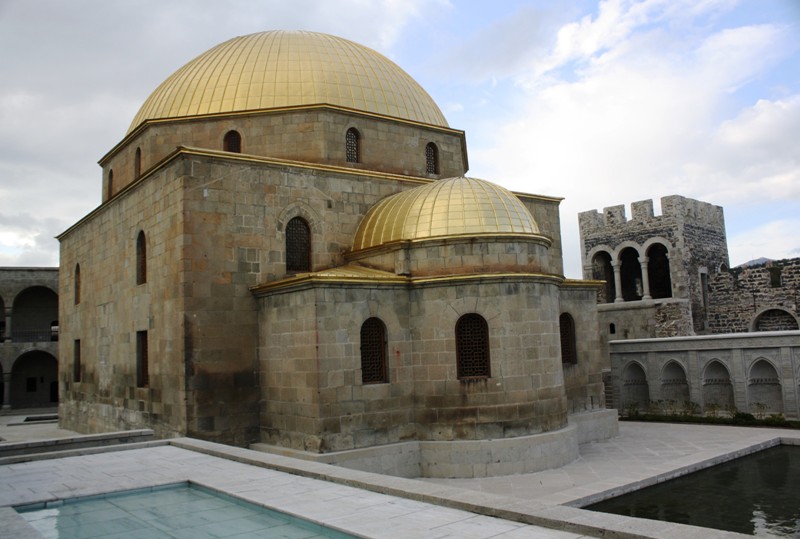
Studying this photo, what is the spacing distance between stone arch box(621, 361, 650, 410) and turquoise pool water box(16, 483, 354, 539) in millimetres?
15837

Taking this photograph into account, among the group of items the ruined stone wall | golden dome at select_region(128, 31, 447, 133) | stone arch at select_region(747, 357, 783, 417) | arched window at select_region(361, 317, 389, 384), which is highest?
golden dome at select_region(128, 31, 447, 133)

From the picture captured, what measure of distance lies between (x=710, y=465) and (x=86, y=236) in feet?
56.9

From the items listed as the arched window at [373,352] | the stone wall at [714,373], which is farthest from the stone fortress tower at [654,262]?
the arched window at [373,352]

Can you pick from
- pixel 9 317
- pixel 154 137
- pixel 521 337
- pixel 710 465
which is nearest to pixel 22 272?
pixel 9 317

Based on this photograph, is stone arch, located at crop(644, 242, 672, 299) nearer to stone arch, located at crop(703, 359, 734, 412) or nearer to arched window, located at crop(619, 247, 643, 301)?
arched window, located at crop(619, 247, 643, 301)

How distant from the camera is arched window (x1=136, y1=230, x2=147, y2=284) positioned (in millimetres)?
15789

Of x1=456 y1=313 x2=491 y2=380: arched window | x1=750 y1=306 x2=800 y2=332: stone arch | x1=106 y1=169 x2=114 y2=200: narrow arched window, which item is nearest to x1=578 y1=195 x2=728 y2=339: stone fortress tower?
x1=750 y1=306 x2=800 y2=332: stone arch

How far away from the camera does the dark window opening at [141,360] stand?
1547cm

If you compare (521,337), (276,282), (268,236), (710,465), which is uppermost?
(268,236)

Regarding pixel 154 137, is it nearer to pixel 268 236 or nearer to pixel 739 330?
pixel 268 236

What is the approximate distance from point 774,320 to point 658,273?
18.5 ft

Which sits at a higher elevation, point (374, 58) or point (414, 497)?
point (374, 58)

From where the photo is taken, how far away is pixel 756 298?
1060 inches

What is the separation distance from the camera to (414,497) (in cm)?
693
